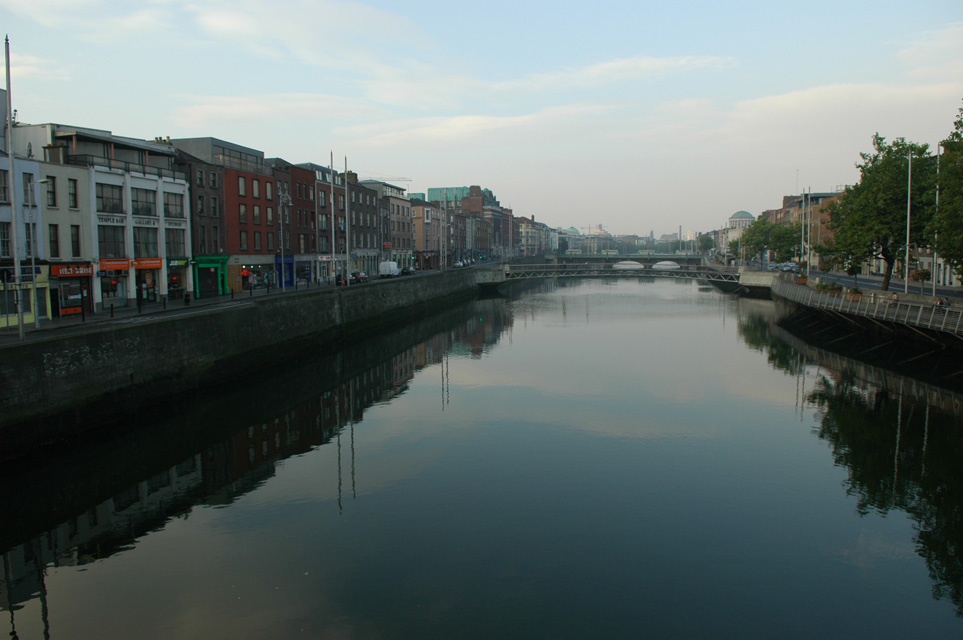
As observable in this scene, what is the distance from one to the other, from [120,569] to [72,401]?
10660 millimetres

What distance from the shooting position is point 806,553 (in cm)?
1540

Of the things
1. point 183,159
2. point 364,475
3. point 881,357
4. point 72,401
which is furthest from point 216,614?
point 183,159

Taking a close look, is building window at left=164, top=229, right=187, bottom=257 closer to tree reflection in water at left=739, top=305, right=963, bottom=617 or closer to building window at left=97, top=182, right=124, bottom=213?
building window at left=97, top=182, right=124, bottom=213

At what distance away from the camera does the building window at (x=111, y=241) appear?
138 ft

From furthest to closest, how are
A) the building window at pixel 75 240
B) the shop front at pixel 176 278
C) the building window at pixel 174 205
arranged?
the building window at pixel 174 205
the shop front at pixel 176 278
the building window at pixel 75 240

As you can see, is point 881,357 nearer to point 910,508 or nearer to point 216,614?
point 910,508

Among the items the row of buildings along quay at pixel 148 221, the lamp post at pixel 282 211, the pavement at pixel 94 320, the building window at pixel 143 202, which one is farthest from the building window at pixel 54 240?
the lamp post at pixel 282 211

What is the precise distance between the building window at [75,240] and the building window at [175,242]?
8.59 meters

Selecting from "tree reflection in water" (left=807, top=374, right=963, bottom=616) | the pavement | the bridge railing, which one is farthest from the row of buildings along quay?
the bridge railing

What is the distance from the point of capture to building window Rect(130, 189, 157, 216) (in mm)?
45219

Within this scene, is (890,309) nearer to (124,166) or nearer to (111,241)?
(111,241)

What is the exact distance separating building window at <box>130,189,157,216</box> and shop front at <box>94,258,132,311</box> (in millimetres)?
3966

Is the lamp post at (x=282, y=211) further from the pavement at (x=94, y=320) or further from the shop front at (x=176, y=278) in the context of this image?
the pavement at (x=94, y=320)

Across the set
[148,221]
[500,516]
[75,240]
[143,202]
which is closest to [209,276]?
[148,221]
